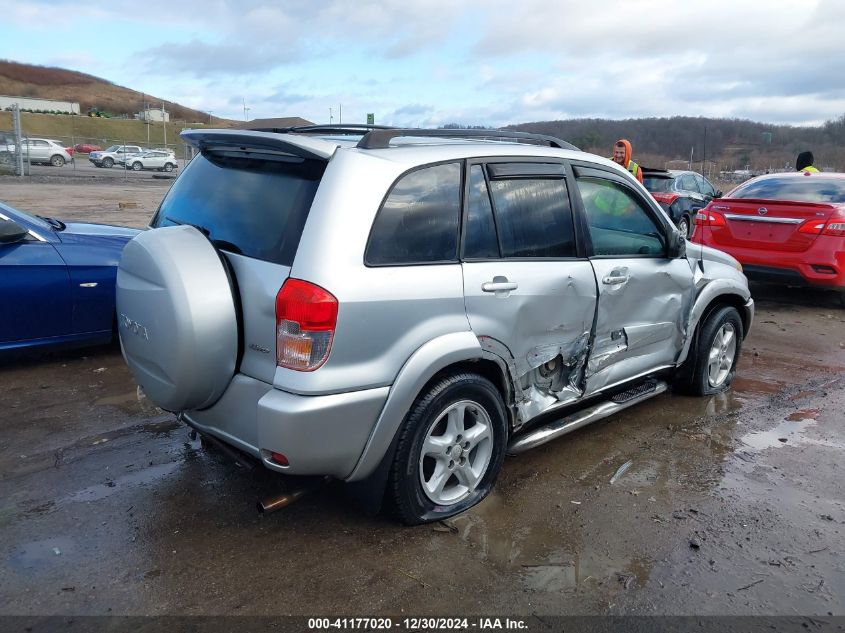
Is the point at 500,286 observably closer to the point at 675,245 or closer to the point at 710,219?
the point at 675,245

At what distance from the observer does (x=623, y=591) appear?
288cm

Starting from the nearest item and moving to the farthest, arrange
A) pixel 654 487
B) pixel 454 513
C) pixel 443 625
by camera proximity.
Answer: pixel 443 625
pixel 454 513
pixel 654 487

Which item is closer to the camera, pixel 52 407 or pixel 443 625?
pixel 443 625

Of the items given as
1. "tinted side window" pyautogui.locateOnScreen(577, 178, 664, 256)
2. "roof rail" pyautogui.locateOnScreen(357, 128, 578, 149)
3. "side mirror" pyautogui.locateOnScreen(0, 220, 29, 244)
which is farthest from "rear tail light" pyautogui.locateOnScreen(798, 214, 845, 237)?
"side mirror" pyautogui.locateOnScreen(0, 220, 29, 244)

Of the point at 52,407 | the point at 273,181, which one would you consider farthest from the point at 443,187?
the point at 52,407

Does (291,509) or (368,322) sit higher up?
(368,322)

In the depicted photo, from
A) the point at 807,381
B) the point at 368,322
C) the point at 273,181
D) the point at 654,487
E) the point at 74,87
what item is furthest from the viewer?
the point at 74,87

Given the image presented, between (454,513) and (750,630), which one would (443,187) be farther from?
(750,630)

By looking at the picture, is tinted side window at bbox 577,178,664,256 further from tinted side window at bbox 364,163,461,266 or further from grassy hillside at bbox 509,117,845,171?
grassy hillside at bbox 509,117,845,171

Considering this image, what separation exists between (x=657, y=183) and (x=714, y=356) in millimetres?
10580

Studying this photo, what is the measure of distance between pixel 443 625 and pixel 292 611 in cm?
58

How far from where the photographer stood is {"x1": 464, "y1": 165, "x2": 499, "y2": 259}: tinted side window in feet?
10.9

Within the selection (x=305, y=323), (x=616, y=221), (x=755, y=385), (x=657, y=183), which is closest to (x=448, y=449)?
(x=305, y=323)

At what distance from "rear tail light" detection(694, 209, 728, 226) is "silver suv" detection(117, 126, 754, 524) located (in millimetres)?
5361
